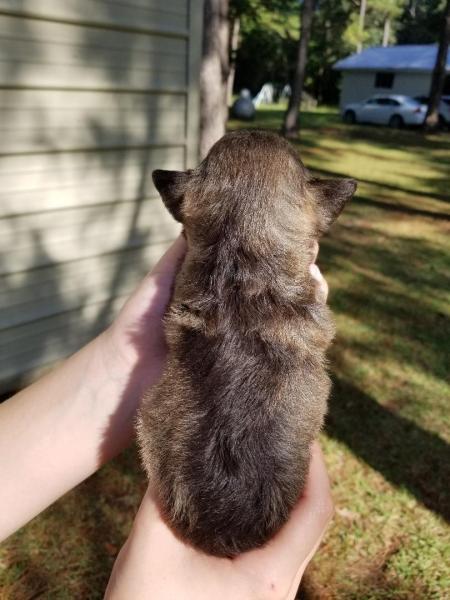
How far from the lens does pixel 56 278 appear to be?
5.57 meters

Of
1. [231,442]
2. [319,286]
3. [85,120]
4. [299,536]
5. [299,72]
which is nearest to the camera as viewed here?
[231,442]

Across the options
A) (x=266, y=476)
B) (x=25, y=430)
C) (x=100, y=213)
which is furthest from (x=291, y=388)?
(x=100, y=213)

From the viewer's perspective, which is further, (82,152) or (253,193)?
(82,152)

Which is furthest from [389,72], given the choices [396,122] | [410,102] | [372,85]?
[396,122]

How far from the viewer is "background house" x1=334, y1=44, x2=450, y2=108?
151 ft

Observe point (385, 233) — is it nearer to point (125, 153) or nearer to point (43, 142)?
point (125, 153)

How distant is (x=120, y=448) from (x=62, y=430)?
1.22 ft

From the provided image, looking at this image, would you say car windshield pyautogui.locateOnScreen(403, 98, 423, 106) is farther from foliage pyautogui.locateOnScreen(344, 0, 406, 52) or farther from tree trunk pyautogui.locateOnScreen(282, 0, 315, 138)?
foliage pyautogui.locateOnScreen(344, 0, 406, 52)

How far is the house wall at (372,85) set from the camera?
46438mm

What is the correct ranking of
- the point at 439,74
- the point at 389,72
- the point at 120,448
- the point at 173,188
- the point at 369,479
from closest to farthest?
the point at 173,188, the point at 120,448, the point at 369,479, the point at 439,74, the point at 389,72

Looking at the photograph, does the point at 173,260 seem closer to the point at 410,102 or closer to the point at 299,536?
the point at 299,536

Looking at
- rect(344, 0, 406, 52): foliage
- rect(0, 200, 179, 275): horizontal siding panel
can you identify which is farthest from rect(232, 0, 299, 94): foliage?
rect(0, 200, 179, 275): horizontal siding panel

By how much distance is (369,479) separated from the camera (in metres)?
4.63

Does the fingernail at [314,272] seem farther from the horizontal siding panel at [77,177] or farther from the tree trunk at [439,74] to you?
the tree trunk at [439,74]
